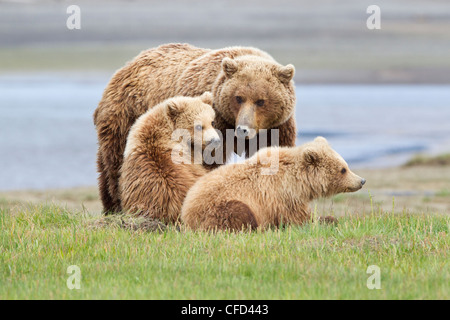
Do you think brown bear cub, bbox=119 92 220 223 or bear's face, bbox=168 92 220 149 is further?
bear's face, bbox=168 92 220 149

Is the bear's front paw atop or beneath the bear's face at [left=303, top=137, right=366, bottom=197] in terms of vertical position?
beneath

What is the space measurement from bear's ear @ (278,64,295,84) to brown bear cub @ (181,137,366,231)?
929mm

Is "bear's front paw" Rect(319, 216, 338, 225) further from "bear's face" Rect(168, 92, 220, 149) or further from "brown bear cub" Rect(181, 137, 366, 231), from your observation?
"bear's face" Rect(168, 92, 220, 149)

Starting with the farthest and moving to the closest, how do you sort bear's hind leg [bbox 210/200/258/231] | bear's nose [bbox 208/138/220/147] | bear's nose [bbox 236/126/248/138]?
1. bear's nose [bbox 236/126/248/138]
2. bear's nose [bbox 208/138/220/147]
3. bear's hind leg [bbox 210/200/258/231]

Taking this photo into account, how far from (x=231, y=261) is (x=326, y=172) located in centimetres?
181

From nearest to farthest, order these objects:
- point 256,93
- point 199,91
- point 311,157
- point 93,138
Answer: point 311,157, point 256,93, point 199,91, point 93,138

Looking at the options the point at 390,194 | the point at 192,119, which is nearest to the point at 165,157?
the point at 192,119

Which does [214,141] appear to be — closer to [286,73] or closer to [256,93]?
[256,93]

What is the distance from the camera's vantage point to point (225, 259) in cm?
589

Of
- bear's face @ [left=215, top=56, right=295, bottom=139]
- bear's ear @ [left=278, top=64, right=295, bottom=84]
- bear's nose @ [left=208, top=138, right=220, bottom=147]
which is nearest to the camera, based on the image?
bear's nose @ [left=208, top=138, right=220, bottom=147]

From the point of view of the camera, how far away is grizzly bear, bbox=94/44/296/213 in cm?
780

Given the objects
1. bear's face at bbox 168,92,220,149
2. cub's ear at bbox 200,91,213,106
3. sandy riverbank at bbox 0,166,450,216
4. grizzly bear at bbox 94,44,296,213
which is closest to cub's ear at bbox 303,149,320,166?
grizzly bear at bbox 94,44,296,213

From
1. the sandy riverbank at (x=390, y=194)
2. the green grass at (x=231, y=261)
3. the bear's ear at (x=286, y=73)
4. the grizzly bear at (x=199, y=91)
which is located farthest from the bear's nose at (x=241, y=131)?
the sandy riverbank at (x=390, y=194)

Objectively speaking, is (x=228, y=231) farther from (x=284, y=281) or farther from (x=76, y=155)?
(x=76, y=155)
